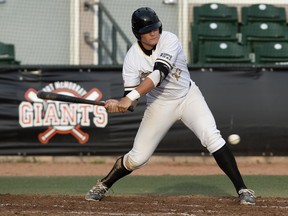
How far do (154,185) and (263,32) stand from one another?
582 centimetres

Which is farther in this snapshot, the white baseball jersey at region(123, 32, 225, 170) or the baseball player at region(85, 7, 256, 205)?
the white baseball jersey at region(123, 32, 225, 170)

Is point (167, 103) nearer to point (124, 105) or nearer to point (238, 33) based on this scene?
point (124, 105)

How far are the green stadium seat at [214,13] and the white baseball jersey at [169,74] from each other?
7630mm

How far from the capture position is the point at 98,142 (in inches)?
495

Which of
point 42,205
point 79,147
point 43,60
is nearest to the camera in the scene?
point 42,205

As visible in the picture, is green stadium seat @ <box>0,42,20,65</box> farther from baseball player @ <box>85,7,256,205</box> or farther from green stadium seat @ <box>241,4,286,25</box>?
baseball player @ <box>85,7,256,205</box>

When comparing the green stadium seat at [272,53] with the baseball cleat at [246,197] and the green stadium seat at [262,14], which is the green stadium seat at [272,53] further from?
the baseball cleat at [246,197]

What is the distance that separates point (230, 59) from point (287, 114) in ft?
7.38

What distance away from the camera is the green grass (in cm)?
938

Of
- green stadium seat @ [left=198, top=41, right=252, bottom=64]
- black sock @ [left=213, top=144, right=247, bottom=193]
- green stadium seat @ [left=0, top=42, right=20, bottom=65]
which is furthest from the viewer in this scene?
green stadium seat @ [left=198, top=41, right=252, bottom=64]

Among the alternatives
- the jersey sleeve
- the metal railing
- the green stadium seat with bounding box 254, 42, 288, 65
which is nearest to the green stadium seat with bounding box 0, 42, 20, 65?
the metal railing

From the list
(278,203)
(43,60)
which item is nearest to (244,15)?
(43,60)

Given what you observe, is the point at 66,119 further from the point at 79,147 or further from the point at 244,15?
the point at 244,15

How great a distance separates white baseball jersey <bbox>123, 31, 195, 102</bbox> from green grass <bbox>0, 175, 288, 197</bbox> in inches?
79.1
